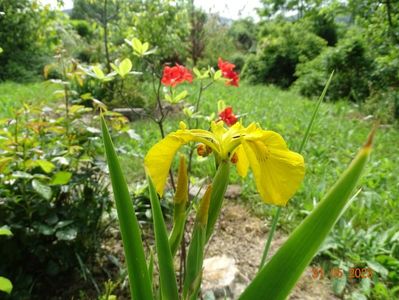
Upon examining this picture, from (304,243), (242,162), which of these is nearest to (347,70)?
(242,162)

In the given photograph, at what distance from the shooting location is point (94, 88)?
4.75m

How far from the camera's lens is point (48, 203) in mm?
1310

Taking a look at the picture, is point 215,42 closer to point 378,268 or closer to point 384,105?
point 384,105

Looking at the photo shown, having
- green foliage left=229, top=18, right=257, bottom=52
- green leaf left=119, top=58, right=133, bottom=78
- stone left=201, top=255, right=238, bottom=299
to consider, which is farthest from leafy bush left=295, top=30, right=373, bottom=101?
green foliage left=229, top=18, right=257, bottom=52

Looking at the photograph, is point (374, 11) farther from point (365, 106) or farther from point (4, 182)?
point (4, 182)

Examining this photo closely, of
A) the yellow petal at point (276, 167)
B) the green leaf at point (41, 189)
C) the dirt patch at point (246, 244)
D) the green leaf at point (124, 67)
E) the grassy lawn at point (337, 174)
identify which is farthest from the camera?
the grassy lawn at point (337, 174)

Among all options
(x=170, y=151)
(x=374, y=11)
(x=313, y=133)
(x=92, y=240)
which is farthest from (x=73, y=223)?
(x=374, y=11)

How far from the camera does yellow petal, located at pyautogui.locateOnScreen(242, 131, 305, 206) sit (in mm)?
563

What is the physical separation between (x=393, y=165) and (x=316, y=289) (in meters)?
1.84

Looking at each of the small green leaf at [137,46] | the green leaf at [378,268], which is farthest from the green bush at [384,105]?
the small green leaf at [137,46]

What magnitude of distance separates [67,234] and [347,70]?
21.7ft

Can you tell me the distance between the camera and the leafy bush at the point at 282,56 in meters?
9.17

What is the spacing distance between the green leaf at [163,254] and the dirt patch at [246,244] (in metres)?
1.02

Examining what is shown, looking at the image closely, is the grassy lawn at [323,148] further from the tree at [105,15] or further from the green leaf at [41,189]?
the tree at [105,15]
